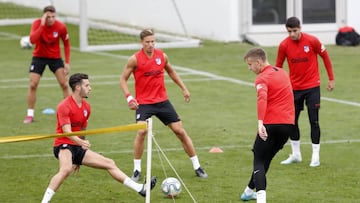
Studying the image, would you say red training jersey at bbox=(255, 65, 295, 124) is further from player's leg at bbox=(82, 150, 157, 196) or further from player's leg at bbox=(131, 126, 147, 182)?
player's leg at bbox=(131, 126, 147, 182)

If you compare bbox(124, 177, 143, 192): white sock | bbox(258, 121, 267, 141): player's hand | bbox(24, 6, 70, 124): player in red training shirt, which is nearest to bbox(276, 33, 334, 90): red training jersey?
bbox(258, 121, 267, 141): player's hand

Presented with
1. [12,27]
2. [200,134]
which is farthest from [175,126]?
[12,27]

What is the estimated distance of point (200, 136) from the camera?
17.6m

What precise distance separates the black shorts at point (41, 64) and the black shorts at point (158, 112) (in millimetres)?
6024

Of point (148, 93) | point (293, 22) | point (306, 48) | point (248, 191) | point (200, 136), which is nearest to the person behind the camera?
point (248, 191)

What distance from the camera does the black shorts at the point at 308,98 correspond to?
14.9 m

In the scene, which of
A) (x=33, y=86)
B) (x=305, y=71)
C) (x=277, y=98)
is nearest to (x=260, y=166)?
(x=277, y=98)

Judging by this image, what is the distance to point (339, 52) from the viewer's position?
1153 inches

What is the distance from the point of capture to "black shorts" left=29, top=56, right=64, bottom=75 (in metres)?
19.6

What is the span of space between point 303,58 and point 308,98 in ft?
2.04

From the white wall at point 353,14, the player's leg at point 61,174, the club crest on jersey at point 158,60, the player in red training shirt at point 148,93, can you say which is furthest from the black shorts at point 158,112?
the white wall at point 353,14

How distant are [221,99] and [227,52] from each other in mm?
7700

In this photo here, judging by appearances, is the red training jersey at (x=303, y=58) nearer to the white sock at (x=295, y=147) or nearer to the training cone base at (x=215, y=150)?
the white sock at (x=295, y=147)

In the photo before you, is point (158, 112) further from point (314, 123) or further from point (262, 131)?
point (262, 131)
